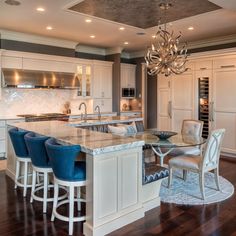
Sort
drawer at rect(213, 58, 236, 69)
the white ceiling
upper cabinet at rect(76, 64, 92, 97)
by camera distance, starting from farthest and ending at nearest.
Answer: upper cabinet at rect(76, 64, 92, 97) < drawer at rect(213, 58, 236, 69) < the white ceiling

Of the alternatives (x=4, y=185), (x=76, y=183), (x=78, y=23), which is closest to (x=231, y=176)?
(x=76, y=183)

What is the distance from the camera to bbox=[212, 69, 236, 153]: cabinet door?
20.5 ft

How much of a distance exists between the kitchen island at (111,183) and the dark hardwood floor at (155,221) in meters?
0.15

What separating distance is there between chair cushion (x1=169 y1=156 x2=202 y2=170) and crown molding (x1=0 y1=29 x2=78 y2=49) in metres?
4.99

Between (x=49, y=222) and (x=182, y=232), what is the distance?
1493mm

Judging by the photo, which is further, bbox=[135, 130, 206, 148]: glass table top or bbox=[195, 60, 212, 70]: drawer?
bbox=[195, 60, 212, 70]: drawer

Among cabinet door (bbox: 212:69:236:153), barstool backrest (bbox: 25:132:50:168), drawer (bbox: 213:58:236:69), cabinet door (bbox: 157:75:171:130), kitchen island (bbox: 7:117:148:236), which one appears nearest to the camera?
kitchen island (bbox: 7:117:148:236)

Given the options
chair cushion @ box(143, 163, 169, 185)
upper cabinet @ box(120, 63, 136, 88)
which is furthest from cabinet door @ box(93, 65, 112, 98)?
chair cushion @ box(143, 163, 169, 185)

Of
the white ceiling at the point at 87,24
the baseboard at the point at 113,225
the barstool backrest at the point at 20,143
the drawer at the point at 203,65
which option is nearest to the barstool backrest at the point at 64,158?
the baseboard at the point at 113,225

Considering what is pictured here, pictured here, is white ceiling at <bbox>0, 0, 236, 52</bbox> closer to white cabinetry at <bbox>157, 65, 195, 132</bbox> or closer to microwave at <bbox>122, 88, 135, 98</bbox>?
white cabinetry at <bbox>157, 65, 195, 132</bbox>

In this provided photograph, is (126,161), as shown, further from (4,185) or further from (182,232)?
(4,185)

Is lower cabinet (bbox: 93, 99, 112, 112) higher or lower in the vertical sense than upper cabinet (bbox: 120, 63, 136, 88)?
lower

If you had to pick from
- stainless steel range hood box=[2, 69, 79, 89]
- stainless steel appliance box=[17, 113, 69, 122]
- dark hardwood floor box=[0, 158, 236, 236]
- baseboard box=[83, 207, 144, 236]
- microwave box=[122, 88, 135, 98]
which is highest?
stainless steel range hood box=[2, 69, 79, 89]

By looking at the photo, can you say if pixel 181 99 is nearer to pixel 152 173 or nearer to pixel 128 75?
pixel 128 75
